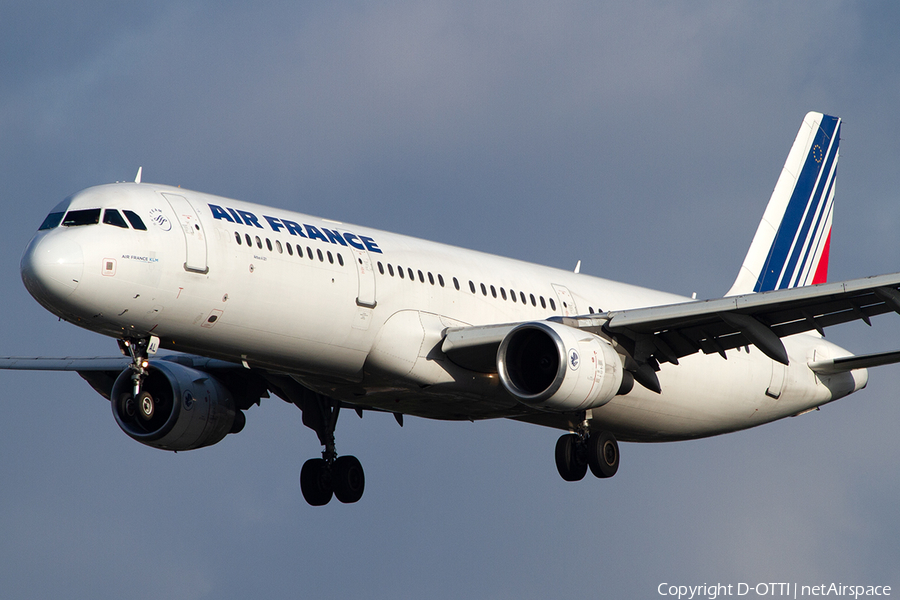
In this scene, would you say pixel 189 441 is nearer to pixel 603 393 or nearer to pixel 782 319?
pixel 603 393

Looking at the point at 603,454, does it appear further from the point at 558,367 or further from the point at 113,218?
the point at 113,218

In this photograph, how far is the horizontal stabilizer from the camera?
31794 millimetres

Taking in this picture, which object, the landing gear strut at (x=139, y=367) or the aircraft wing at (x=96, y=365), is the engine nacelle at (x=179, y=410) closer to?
the aircraft wing at (x=96, y=365)

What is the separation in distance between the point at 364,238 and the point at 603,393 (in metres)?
6.29

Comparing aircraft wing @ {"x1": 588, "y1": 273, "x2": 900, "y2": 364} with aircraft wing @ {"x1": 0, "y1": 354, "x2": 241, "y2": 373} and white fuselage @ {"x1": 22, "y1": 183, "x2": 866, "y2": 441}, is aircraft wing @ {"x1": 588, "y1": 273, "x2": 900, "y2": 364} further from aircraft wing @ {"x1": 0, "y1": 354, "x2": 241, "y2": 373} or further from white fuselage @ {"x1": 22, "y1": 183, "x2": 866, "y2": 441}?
aircraft wing @ {"x1": 0, "y1": 354, "x2": 241, "y2": 373}

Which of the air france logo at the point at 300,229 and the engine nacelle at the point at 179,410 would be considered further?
the engine nacelle at the point at 179,410

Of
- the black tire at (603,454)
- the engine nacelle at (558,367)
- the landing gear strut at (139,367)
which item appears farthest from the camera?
the black tire at (603,454)

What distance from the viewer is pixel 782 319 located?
97.3 ft

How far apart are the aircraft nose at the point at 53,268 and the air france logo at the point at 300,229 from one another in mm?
3249

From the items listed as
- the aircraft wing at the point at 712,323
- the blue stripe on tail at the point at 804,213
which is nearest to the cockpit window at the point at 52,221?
the aircraft wing at the point at 712,323

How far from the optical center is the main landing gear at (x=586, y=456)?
32.7 meters

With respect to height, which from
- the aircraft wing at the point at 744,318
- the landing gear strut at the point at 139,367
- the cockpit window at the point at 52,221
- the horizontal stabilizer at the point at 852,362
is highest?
the horizontal stabilizer at the point at 852,362

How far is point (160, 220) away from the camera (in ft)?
82.7

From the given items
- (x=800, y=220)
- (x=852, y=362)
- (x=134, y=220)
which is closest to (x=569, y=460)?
(x=852, y=362)
